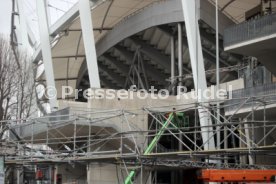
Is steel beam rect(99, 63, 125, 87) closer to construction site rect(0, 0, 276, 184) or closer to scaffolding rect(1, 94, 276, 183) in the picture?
construction site rect(0, 0, 276, 184)

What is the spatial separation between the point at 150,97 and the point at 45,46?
15.1 metres

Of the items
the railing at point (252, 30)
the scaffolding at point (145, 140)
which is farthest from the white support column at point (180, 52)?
the railing at point (252, 30)

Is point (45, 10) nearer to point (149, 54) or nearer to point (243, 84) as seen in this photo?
point (149, 54)

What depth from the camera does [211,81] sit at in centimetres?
6209

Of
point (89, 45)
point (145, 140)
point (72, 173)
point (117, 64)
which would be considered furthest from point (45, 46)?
point (145, 140)

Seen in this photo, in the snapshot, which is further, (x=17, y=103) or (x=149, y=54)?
(x=149, y=54)

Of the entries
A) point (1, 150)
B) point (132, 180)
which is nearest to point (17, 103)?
point (1, 150)

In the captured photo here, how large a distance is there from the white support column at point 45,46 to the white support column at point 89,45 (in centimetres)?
715

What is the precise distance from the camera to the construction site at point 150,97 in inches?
1110

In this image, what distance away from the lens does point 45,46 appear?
5150cm

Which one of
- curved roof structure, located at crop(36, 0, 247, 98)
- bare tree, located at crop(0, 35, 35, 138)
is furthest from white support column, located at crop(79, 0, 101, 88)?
bare tree, located at crop(0, 35, 35, 138)

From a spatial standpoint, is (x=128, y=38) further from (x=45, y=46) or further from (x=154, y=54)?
(x=45, y=46)

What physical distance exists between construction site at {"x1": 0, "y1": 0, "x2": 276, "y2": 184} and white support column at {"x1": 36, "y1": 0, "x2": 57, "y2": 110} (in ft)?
0.31

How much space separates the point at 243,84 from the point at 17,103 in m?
17.3
